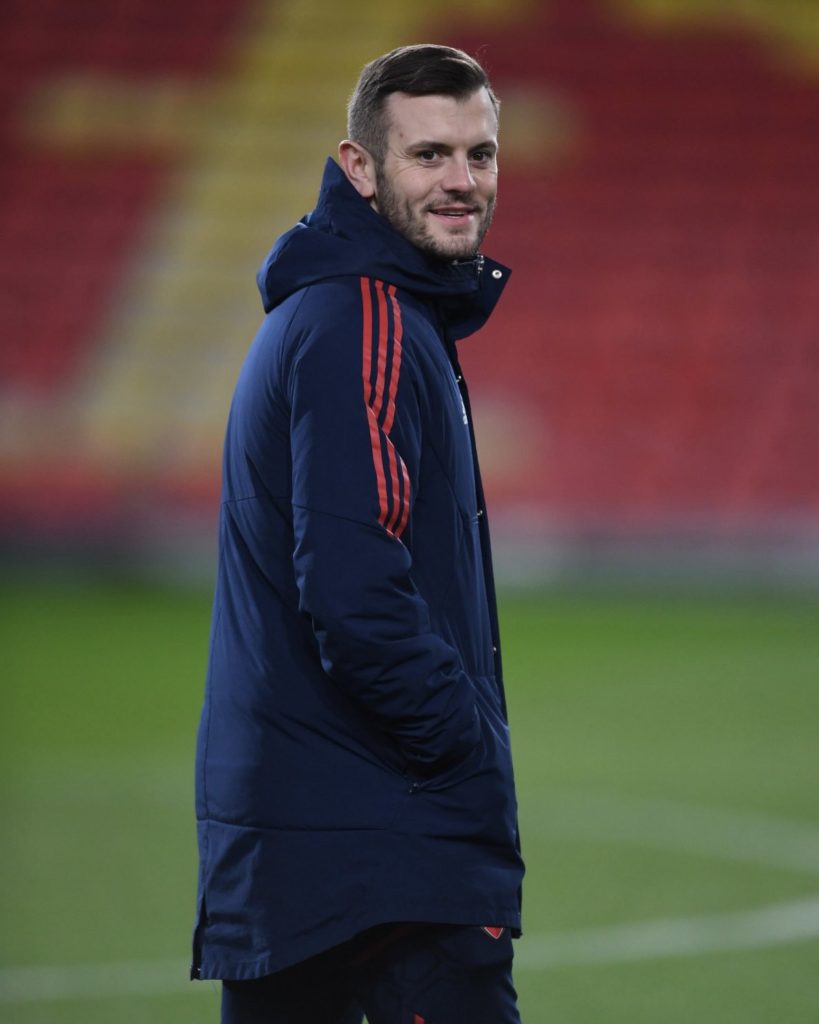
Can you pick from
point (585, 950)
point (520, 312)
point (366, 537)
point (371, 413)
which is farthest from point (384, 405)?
point (520, 312)

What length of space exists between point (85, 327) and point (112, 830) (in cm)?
1077

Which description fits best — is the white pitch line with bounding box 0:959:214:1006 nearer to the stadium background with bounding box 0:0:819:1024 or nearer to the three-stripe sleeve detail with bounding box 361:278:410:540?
the three-stripe sleeve detail with bounding box 361:278:410:540

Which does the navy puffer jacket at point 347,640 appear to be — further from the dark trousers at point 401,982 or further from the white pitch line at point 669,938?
the white pitch line at point 669,938

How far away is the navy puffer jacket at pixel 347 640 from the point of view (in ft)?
8.79

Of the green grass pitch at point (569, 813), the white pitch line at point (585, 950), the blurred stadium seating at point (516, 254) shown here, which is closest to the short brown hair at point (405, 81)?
the green grass pitch at point (569, 813)

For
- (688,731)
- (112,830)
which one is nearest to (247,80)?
(688,731)

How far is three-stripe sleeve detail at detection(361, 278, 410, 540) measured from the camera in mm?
2682

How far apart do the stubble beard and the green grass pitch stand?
2.64m

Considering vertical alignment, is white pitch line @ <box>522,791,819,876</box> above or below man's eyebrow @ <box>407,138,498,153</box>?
below

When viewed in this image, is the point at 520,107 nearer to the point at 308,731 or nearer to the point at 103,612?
the point at 103,612

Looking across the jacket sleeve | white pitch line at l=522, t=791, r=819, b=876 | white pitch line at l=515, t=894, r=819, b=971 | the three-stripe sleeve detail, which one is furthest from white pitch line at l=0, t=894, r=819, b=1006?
the three-stripe sleeve detail

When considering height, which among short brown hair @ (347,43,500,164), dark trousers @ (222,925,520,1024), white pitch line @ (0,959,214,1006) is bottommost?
white pitch line @ (0,959,214,1006)

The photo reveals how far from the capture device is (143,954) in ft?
18.3

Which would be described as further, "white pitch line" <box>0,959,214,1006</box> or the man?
"white pitch line" <box>0,959,214,1006</box>
